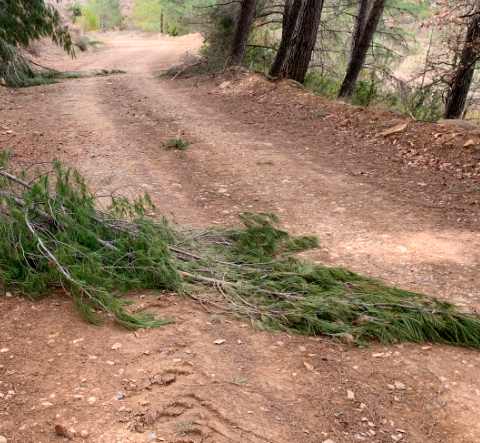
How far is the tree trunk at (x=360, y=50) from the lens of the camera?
13.6 meters

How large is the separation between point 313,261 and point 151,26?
44876mm

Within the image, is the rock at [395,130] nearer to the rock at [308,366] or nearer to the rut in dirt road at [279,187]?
the rut in dirt road at [279,187]

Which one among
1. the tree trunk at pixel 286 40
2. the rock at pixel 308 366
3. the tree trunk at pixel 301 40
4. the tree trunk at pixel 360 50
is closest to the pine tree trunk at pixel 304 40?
the tree trunk at pixel 301 40

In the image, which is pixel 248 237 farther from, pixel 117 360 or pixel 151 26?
pixel 151 26

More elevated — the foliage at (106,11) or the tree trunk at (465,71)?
the foliage at (106,11)

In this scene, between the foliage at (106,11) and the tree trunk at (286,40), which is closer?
the tree trunk at (286,40)

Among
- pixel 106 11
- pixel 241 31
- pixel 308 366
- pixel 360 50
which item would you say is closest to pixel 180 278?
pixel 308 366

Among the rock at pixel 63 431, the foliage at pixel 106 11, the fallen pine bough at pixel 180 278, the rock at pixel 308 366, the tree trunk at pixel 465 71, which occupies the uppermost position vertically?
the foliage at pixel 106 11

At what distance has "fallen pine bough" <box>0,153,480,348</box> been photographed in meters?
3.52

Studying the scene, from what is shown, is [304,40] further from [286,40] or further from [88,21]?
[88,21]

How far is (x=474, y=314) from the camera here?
3.67m

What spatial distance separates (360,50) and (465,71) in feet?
16.5

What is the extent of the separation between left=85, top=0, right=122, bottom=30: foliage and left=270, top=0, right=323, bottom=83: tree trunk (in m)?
45.5

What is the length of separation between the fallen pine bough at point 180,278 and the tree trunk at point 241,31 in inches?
475
